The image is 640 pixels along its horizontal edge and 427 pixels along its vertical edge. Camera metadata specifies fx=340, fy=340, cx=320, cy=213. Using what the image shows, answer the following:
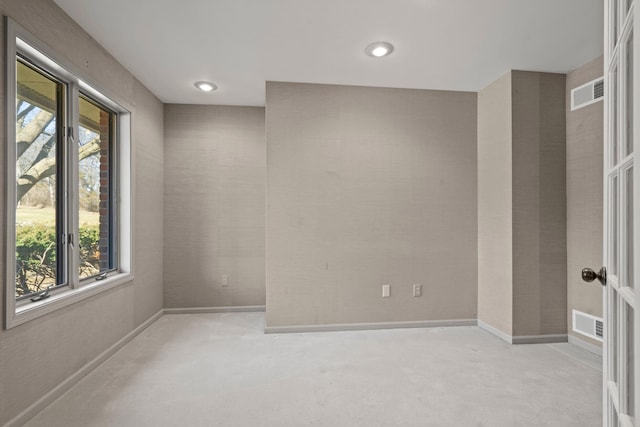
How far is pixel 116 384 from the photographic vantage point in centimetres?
238

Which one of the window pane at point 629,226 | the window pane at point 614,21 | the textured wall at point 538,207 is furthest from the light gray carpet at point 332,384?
the window pane at point 614,21

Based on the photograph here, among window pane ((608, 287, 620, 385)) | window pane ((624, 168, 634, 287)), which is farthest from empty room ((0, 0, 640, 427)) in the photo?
window pane ((624, 168, 634, 287))

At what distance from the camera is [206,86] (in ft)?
11.9

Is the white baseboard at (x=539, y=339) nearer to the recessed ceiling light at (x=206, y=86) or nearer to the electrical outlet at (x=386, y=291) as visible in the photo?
the electrical outlet at (x=386, y=291)

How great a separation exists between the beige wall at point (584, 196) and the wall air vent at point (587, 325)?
0.05m

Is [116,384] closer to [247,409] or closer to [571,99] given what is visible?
[247,409]

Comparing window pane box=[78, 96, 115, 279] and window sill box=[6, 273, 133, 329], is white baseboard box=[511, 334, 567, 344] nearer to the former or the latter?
window sill box=[6, 273, 133, 329]

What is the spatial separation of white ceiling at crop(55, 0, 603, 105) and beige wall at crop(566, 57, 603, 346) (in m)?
0.44

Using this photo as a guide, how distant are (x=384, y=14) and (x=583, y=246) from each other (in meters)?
2.64

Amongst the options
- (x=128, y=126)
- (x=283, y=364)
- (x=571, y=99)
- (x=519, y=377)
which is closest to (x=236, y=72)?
(x=128, y=126)

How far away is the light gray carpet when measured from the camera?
2.00 metres

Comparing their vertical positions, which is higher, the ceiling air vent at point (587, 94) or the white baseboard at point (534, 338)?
the ceiling air vent at point (587, 94)

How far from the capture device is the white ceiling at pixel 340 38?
2.27 m

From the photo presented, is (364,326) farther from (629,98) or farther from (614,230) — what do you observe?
(629,98)
